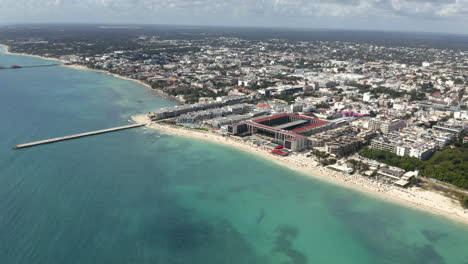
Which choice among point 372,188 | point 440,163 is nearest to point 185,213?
point 372,188

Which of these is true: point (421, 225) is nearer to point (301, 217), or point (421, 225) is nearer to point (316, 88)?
Result: point (301, 217)

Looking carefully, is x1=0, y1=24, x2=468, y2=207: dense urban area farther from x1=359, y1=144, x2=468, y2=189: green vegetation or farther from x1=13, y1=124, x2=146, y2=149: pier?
x1=13, y1=124, x2=146, y2=149: pier

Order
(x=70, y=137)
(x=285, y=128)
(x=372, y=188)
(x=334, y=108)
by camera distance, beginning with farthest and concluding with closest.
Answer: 1. (x=334, y=108)
2. (x=285, y=128)
3. (x=70, y=137)
4. (x=372, y=188)

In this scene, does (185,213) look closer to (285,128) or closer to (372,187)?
(372,187)

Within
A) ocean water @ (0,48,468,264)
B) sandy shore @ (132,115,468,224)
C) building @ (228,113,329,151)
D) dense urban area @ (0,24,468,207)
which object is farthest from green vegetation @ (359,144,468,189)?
building @ (228,113,329,151)

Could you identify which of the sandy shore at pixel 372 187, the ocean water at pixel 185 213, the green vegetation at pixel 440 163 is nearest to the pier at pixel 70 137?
the ocean water at pixel 185 213

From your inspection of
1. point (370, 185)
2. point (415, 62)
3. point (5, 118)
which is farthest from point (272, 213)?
point (415, 62)
